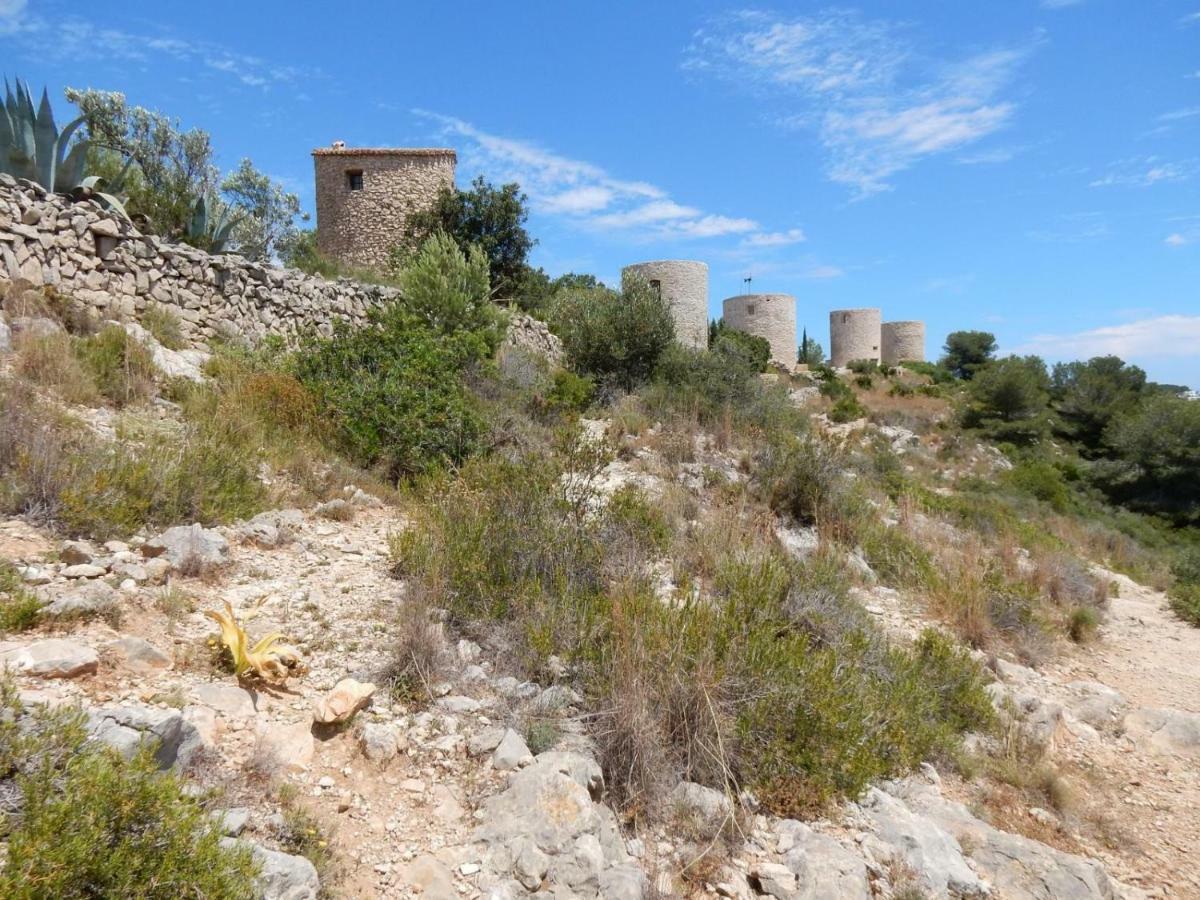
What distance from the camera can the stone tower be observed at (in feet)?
59.3

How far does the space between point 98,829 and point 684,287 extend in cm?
2029

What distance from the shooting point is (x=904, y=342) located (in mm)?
35281

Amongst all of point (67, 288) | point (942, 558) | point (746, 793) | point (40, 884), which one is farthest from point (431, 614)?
point (67, 288)

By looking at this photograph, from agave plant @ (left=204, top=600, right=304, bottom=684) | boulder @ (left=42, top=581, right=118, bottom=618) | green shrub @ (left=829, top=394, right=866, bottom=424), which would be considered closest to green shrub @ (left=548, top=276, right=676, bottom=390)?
green shrub @ (left=829, top=394, right=866, bottom=424)

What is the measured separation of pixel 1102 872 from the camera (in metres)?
3.42

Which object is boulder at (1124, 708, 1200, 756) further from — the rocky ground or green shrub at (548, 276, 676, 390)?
green shrub at (548, 276, 676, 390)

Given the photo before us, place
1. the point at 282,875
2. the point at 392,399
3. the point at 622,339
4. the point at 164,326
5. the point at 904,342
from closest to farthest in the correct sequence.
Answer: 1. the point at 282,875
2. the point at 392,399
3. the point at 164,326
4. the point at 622,339
5. the point at 904,342

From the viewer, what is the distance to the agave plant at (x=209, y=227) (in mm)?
9387

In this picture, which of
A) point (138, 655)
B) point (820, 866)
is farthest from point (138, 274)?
point (820, 866)

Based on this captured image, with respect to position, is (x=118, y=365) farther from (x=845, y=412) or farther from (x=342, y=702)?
(x=845, y=412)

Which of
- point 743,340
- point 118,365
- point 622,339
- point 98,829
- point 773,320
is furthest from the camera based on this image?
point 773,320

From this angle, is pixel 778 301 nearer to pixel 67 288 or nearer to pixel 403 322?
pixel 403 322

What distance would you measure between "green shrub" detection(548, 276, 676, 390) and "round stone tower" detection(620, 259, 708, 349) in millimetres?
6870

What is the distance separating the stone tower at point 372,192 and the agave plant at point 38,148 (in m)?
10.2
